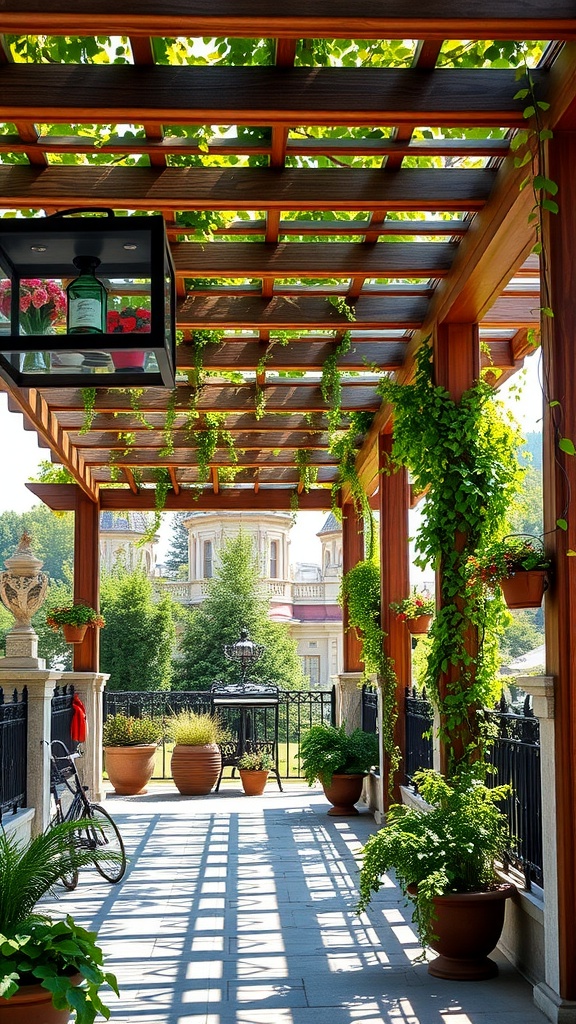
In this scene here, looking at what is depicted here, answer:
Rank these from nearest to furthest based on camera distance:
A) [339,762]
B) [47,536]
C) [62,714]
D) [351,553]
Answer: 1. [62,714]
2. [339,762]
3. [351,553]
4. [47,536]

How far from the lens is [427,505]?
6.16 m

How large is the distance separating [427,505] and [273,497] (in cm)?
612

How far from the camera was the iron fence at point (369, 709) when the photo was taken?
424 inches

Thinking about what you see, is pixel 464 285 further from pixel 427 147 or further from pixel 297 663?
pixel 297 663

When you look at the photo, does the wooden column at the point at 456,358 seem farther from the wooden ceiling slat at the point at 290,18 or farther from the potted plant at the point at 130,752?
the potted plant at the point at 130,752

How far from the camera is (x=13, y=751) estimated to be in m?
6.91

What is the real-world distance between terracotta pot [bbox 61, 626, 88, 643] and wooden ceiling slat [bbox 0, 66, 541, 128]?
296 inches

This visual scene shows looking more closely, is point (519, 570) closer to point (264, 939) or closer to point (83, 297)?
point (83, 297)

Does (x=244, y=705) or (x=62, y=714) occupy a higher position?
(x=62, y=714)

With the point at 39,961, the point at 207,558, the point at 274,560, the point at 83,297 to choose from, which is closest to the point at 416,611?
the point at 83,297

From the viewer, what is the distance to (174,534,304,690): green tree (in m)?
26.8

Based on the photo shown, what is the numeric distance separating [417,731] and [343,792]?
2.18m

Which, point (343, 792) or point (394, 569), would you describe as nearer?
point (394, 569)

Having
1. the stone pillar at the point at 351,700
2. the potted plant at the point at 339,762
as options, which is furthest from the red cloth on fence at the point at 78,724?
the stone pillar at the point at 351,700
